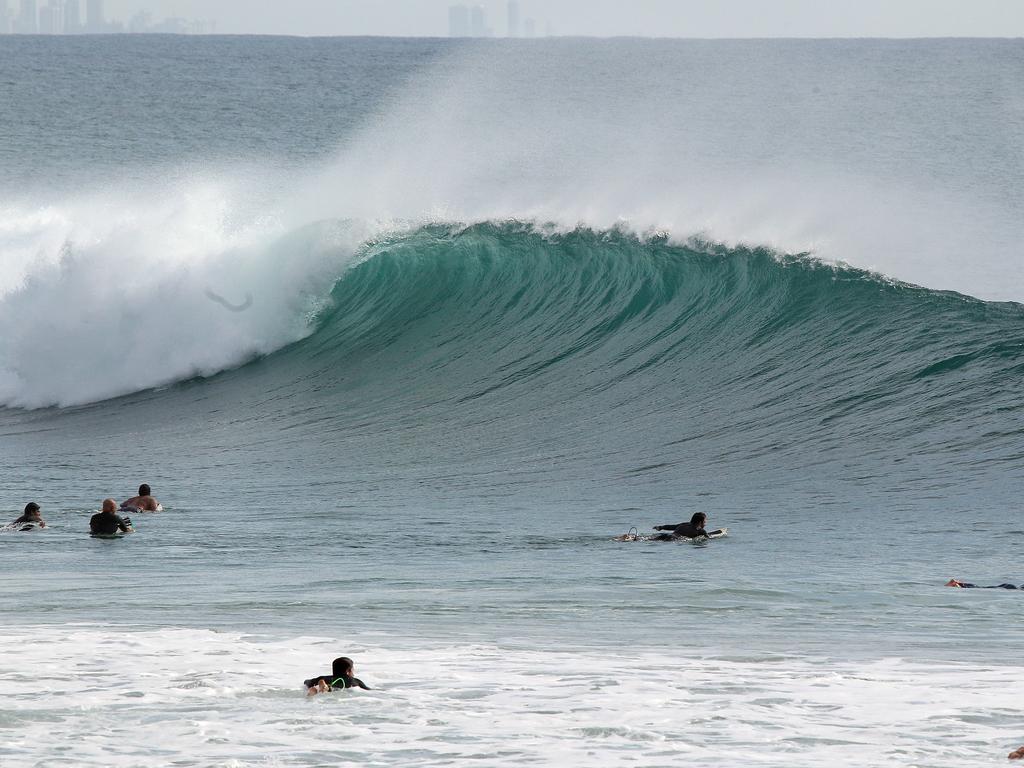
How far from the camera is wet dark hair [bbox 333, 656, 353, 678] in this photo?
313 inches

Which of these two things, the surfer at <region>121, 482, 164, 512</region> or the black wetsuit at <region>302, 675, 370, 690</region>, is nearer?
the black wetsuit at <region>302, 675, 370, 690</region>

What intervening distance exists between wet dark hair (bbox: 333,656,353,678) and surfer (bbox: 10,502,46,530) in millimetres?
5012

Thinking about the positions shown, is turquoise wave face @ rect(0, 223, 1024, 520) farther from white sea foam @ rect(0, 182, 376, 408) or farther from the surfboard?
the surfboard

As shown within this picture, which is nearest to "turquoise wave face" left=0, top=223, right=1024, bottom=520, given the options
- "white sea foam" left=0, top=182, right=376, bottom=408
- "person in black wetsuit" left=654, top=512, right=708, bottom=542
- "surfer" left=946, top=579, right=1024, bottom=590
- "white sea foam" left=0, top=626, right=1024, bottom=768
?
"white sea foam" left=0, top=182, right=376, bottom=408

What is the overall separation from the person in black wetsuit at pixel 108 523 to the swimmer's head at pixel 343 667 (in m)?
4.49

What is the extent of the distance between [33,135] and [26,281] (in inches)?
1653

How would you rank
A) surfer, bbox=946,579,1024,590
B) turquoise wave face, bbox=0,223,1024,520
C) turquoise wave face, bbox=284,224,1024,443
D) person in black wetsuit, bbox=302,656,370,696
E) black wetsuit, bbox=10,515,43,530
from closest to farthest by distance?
person in black wetsuit, bbox=302,656,370,696 → surfer, bbox=946,579,1024,590 → black wetsuit, bbox=10,515,43,530 → turquoise wave face, bbox=0,223,1024,520 → turquoise wave face, bbox=284,224,1024,443

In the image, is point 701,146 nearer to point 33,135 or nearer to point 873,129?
point 873,129

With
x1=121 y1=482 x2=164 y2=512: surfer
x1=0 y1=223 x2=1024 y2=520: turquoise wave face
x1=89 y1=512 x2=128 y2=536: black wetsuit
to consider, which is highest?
x1=0 y1=223 x2=1024 y2=520: turquoise wave face

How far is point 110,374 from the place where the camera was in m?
20.7

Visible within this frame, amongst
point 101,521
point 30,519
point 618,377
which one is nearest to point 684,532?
point 101,521

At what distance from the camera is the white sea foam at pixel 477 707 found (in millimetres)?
7160

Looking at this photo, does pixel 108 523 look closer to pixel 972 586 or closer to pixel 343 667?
pixel 343 667

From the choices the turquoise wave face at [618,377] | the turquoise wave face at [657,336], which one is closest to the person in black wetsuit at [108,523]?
the turquoise wave face at [618,377]
